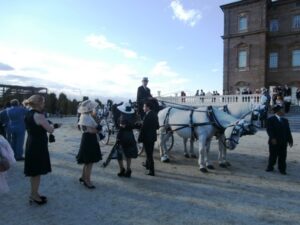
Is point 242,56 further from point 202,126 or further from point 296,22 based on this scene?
point 202,126

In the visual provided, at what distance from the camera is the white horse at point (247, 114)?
842 cm

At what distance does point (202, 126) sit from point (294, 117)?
1727cm

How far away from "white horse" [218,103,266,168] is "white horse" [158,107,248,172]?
32cm

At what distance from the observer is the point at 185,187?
22.9ft

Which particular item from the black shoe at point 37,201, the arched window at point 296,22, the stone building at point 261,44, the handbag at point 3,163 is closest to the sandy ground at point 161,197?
the black shoe at point 37,201

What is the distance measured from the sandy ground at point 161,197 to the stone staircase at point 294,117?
13301 mm

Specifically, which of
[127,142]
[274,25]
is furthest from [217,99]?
[127,142]

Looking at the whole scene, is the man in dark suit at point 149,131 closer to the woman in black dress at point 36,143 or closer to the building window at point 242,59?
the woman in black dress at point 36,143

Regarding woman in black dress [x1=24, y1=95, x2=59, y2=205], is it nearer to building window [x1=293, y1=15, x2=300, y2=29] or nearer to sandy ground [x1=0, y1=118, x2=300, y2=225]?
sandy ground [x1=0, y1=118, x2=300, y2=225]

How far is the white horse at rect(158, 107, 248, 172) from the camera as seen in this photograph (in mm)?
8234

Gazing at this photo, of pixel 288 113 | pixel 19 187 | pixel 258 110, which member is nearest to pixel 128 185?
pixel 19 187

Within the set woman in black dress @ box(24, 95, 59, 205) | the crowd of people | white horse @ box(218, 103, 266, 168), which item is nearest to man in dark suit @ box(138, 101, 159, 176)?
the crowd of people

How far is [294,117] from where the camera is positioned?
76.3 ft

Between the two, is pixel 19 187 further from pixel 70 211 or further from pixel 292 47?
pixel 292 47
